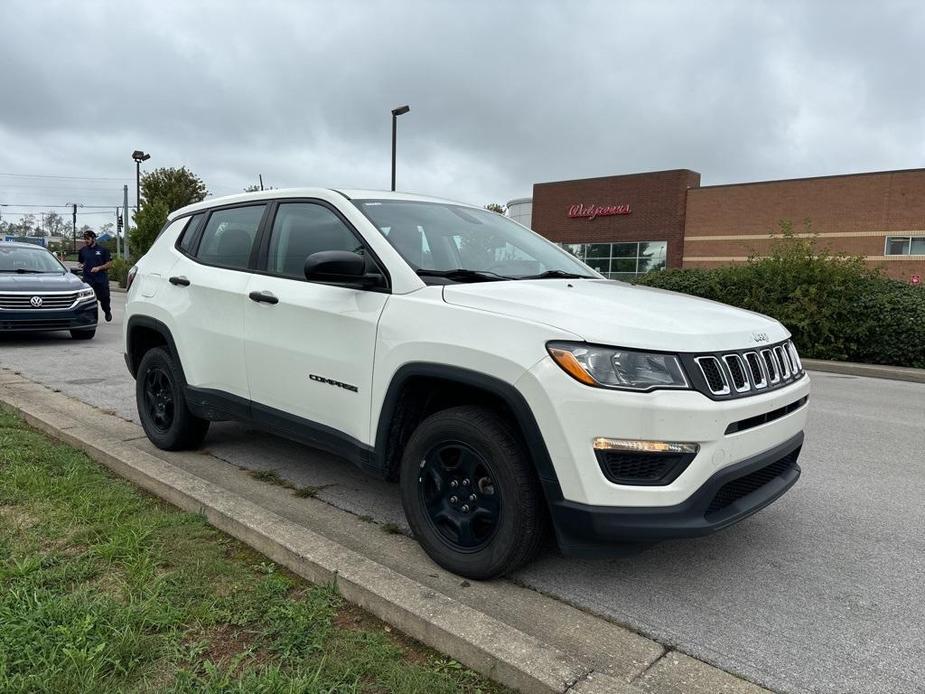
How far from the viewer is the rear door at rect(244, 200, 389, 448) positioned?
11.1 ft

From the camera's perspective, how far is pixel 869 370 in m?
11.4

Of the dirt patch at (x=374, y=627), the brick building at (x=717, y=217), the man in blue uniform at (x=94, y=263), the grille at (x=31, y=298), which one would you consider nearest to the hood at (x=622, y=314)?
the dirt patch at (x=374, y=627)

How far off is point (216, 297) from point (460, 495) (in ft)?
7.18

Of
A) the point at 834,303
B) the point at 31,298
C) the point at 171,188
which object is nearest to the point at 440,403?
the point at 31,298

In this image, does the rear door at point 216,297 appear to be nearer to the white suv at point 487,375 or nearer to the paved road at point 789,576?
the white suv at point 487,375

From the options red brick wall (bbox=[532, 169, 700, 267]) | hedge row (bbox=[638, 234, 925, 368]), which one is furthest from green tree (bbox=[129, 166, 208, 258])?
hedge row (bbox=[638, 234, 925, 368])

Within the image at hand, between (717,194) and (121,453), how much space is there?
1414 inches

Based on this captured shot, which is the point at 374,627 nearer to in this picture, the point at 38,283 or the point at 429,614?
the point at 429,614

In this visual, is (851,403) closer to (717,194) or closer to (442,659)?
(442,659)

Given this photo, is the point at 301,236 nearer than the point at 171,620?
No

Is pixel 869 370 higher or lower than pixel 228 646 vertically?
higher

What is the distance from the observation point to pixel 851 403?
8.06 meters

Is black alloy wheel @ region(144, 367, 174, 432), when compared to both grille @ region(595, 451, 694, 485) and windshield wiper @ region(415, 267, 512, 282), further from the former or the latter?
grille @ region(595, 451, 694, 485)

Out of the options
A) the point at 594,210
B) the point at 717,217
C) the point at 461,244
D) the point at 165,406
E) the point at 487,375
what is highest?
the point at 594,210
